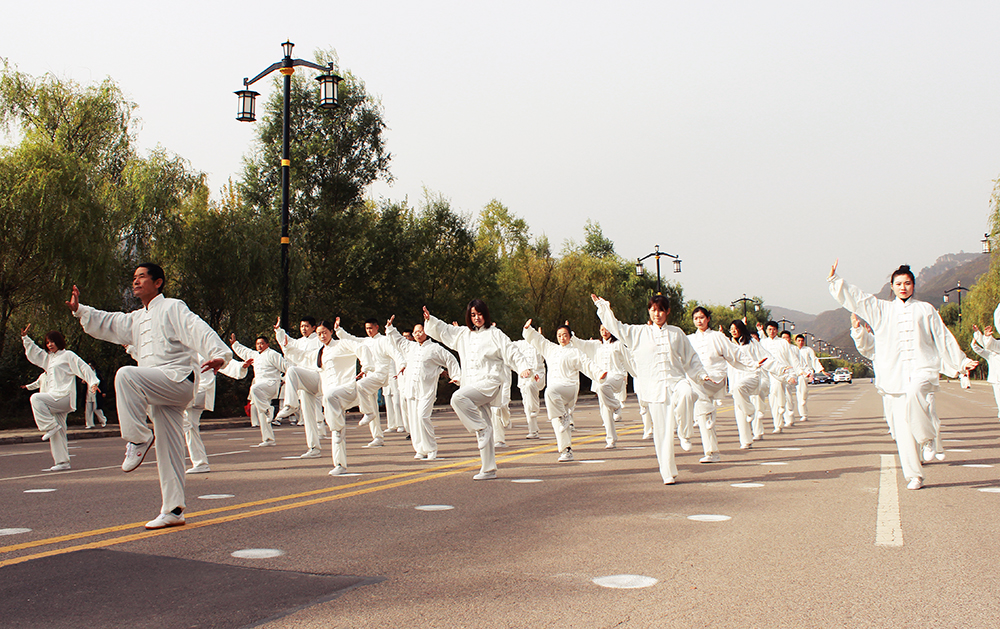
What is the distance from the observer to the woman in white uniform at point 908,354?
26.4 ft

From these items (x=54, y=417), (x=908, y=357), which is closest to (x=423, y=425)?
(x=54, y=417)

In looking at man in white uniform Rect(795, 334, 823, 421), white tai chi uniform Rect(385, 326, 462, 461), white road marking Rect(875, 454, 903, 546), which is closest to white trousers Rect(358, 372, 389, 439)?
white tai chi uniform Rect(385, 326, 462, 461)

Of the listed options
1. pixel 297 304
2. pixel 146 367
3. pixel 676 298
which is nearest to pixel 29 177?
pixel 297 304

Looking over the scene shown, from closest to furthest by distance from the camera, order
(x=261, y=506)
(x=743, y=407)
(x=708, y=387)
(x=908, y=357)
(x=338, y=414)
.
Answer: (x=261, y=506), (x=908, y=357), (x=338, y=414), (x=708, y=387), (x=743, y=407)

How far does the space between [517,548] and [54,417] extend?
9063 millimetres

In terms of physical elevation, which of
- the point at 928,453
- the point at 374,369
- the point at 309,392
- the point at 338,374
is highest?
the point at 374,369

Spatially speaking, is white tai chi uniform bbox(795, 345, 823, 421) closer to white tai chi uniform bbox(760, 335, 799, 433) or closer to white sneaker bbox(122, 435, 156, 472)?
white tai chi uniform bbox(760, 335, 799, 433)

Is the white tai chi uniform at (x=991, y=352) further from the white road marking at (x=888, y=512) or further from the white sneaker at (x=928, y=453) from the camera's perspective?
the white road marking at (x=888, y=512)

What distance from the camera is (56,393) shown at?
1216 cm

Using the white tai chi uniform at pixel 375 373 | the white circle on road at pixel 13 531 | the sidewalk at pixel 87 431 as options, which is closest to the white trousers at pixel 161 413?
the white circle on road at pixel 13 531

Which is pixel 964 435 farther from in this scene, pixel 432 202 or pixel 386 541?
pixel 432 202

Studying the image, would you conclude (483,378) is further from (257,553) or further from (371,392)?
(371,392)

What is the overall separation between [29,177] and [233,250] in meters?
7.04

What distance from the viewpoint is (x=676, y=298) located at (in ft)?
276
